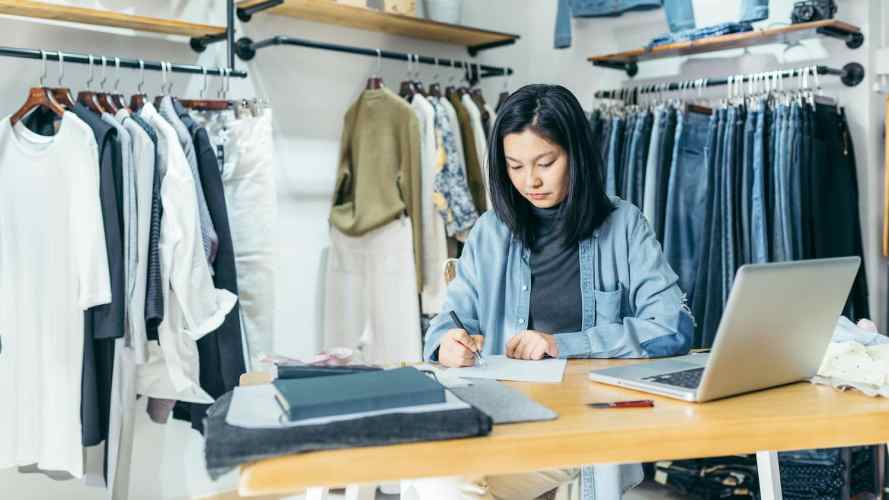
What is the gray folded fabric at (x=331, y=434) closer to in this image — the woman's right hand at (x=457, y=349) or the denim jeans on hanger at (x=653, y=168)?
the woman's right hand at (x=457, y=349)

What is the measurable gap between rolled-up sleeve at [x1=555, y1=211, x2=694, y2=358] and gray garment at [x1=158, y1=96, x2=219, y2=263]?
1172mm

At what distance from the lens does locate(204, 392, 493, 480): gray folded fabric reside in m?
0.96

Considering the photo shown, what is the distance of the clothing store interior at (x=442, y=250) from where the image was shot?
118 centimetres

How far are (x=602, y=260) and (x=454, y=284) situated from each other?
0.31 m

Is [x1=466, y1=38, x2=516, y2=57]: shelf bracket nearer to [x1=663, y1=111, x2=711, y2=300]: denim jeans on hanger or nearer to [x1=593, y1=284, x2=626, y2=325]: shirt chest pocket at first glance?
[x1=663, y1=111, x2=711, y2=300]: denim jeans on hanger

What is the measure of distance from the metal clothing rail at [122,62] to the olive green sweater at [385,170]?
18.2 inches

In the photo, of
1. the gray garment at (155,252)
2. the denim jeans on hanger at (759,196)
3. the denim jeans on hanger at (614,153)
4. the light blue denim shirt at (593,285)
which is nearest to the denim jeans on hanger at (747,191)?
the denim jeans on hanger at (759,196)

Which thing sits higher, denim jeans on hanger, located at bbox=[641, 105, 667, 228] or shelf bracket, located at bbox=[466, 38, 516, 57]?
shelf bracket, located at bbox=[466, 38, 516, 57]

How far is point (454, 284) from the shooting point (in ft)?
6.47

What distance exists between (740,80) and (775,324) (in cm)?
212

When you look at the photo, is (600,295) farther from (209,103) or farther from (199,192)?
(209,103)

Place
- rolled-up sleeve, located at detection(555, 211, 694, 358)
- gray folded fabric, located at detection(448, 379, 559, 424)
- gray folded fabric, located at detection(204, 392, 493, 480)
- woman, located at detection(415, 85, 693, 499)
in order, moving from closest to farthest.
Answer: gray folded fabric, located at detection(204, 392, 493, 480) → gray folded fabric, located at detection(448, 379, 559, 424) → rolled-up sleeve, located at detection(555, 211, 694, 358) → woman, located at detection(415, 85, 693, 499)

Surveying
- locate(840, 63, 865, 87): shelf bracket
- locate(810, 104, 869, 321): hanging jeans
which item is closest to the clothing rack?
locate(840, 63, 865, 87): shelf bracket

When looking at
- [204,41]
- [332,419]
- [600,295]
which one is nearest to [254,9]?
[204,41]
